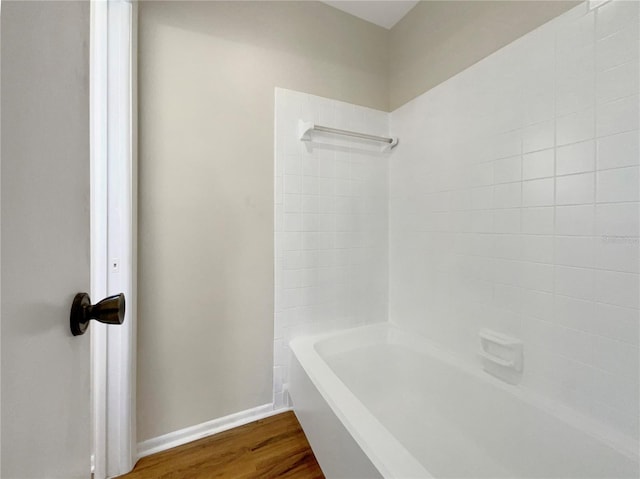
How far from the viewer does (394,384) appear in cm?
161

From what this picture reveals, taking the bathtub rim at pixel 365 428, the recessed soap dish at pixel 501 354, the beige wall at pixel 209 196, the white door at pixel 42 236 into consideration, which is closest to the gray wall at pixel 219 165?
the beige wall at pixel 209 196

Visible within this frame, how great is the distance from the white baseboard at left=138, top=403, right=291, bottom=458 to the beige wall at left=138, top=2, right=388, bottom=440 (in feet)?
0.11

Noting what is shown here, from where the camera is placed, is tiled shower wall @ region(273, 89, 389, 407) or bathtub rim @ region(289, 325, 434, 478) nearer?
bathtub rim @ region(289, 325, 434, 478)

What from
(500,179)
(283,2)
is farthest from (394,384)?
(283,2)

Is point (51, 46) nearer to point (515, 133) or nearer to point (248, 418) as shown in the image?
point (515, 133)

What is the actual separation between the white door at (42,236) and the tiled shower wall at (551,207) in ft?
4.82

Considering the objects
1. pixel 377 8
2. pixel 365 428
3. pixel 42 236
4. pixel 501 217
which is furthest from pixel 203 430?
pixel 377 8

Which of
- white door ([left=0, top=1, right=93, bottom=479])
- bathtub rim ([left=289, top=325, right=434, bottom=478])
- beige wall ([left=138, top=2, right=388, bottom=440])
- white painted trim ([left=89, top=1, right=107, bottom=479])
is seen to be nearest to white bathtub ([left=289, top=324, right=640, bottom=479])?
bathtub rim ([left=289, top=325, right=434, bottom=478])

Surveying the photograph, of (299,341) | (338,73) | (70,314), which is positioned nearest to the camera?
(70,314)

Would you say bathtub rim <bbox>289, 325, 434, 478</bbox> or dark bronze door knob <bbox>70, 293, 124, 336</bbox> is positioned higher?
dark bronze door knob <bbox>70, 293, 124, 336</bbox>

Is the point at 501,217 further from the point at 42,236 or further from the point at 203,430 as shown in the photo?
the point at 203,430

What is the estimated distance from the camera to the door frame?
110 centimetres

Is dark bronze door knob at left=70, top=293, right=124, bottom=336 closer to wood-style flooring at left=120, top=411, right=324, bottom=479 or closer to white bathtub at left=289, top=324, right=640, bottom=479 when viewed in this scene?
white bathtub at left=289, top=324, right=640, bottom=479

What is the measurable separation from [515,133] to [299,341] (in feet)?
5.17
